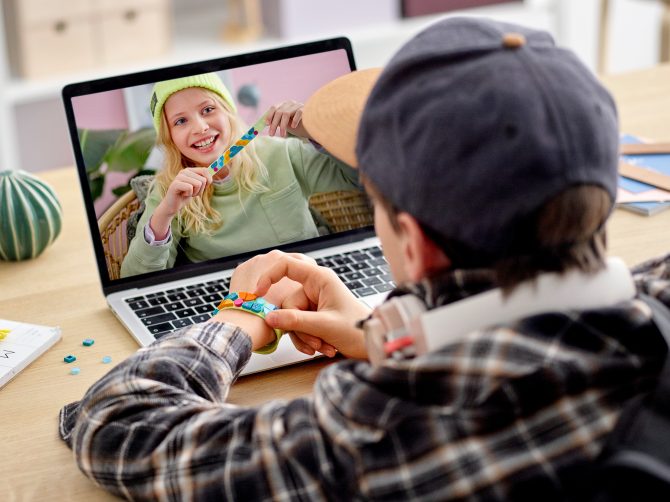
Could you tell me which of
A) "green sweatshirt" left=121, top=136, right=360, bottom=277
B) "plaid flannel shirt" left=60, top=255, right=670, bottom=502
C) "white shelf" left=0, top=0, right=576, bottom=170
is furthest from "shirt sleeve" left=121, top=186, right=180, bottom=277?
"white shelf" left=0, top=0, right=576, bottom=170

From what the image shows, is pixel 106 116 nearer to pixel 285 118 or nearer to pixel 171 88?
pixel 171 88

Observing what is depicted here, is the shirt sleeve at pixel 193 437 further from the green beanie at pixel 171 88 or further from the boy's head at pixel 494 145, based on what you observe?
the green beanie at pixel 171 88

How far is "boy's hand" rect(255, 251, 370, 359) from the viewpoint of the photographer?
90 cm

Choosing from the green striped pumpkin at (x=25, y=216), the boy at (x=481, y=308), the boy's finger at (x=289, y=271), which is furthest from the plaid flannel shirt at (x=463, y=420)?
the green striped pumpkin at (x=25, y=216)

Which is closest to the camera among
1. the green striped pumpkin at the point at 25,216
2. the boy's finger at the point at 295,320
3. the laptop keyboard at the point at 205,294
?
the boy's finger at the point at 295,320

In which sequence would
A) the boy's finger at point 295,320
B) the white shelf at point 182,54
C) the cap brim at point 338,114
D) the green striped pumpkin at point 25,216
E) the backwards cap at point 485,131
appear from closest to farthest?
the backwards cap at point 485,131 < the cap brim at point 338,114 < the boy's finger at point 295,320 < the green striped pumpkin at point 25,216 < the white shelf at point 182,54

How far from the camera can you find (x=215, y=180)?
1.05m

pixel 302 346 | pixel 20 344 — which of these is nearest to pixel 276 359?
pixel 302 346

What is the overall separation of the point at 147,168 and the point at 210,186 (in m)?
0.07

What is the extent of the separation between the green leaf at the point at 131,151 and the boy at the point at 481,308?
0.43 metres

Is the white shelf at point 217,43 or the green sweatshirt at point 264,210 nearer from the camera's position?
the green sweatshirt at point 264,210

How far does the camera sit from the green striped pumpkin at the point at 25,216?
3.73ft

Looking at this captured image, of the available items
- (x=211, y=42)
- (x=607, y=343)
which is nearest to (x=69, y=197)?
(x=607, y=343)

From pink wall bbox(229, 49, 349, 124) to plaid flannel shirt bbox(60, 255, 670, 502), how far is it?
18.4 inches
